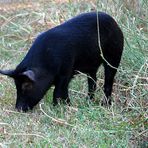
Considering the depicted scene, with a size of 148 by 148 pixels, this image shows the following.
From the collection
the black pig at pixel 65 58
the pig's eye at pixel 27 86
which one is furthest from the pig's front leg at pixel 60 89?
the pig's eye at pixel 27 86

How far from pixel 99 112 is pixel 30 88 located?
0.74m

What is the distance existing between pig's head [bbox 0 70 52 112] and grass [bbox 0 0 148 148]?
4.1 inches

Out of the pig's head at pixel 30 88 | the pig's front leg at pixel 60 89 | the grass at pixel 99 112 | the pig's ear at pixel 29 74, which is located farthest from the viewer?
the pig's front leg at pixel 60 89

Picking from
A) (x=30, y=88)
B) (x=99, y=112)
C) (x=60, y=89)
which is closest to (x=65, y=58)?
(x=60, y=89)

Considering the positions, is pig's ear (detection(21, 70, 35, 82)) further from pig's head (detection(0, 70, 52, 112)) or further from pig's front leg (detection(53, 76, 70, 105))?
pig's front leg (detection(53, 76, 70, 105))

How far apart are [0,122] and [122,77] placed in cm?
163

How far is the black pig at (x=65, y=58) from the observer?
5.59 m

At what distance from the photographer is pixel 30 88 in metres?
5.58

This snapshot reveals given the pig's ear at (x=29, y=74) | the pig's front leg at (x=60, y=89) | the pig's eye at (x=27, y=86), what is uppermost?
the pig's ear at (x=29, y=74)

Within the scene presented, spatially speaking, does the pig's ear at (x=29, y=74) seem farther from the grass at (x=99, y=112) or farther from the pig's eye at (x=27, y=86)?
the grass at (x=99, y=112)

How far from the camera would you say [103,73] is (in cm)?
661

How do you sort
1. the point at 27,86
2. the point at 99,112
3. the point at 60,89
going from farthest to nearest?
1. the point at 60,89
2. the point at 27,86
3. the point at 99,112

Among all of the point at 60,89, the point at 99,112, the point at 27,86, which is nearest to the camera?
the point at 99,112

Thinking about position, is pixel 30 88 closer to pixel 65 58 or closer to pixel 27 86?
pixel 27 86
